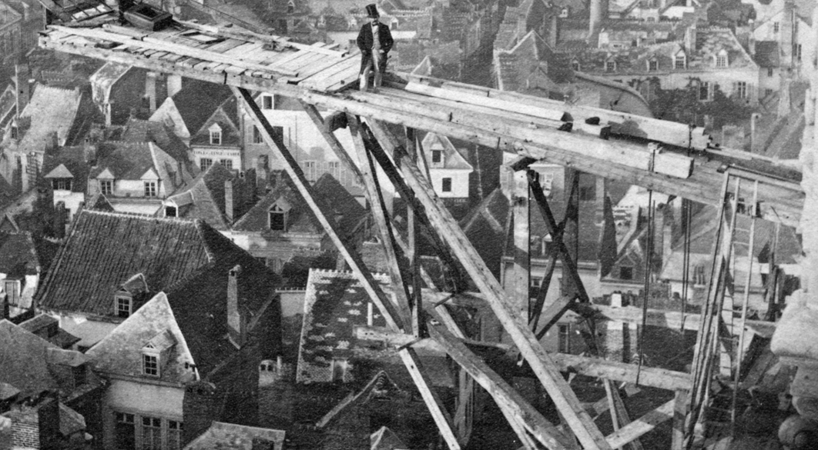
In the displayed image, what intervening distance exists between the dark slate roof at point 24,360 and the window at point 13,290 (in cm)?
1144

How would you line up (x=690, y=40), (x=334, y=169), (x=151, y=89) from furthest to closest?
(x=690, y=40) < (x=151, y=89) < (x=334, y=169)

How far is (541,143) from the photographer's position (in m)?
10.6

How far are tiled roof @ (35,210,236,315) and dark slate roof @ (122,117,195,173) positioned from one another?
20.7 metres

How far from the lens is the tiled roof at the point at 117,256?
42812 millimetres

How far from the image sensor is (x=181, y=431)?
122 feet

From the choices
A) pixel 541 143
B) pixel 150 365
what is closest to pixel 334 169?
pixel 150 365

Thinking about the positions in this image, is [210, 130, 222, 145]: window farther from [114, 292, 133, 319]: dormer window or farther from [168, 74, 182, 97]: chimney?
[114, 292, 133, 319]: dormer window

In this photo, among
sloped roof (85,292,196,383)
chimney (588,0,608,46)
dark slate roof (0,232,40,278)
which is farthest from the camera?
chimney (588,0,608,46)

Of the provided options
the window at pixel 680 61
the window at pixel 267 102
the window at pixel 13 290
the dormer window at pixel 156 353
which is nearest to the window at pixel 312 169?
the window at pixel 267 102

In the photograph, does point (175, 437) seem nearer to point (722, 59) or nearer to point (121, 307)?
point (121, 307)

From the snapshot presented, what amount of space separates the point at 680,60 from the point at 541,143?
69088 millimetres

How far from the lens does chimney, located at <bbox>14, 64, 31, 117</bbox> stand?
8100 cm

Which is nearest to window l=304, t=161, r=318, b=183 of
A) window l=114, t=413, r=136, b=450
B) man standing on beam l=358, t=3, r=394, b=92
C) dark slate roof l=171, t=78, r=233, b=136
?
dark slate roof l=171, t=78, r=233, b=136

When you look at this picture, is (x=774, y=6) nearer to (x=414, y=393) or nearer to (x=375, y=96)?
(x=414, y=393)
